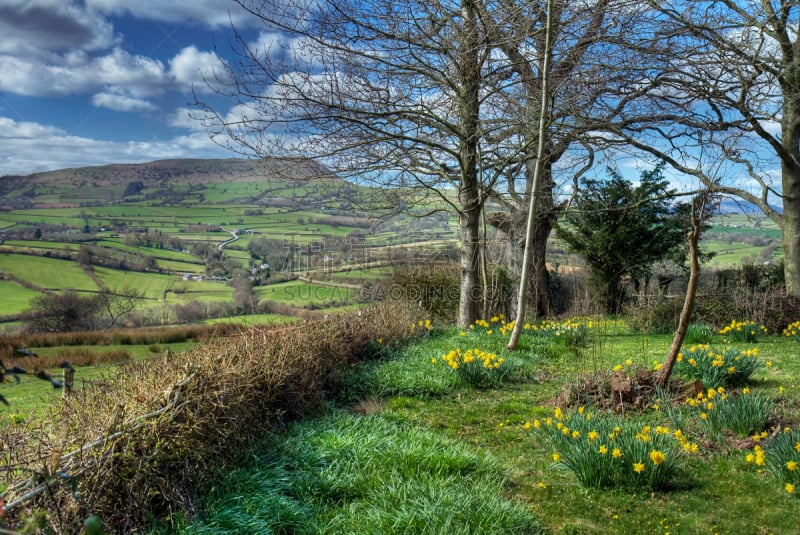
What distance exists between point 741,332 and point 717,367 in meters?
4.05

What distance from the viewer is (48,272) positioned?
112 feet

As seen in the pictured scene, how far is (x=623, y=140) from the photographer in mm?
11359

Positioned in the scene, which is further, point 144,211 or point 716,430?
point 144,211

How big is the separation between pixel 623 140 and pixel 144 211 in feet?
182

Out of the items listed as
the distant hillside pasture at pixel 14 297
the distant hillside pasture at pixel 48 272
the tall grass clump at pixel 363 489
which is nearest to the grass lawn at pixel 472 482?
the tall grass clump at pixel 363 489

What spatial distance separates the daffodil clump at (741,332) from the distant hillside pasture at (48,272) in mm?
31643

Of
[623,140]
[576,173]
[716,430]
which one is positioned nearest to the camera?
[716,430]

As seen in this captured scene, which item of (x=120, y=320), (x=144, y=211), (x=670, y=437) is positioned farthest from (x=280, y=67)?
(x=144, y=211)

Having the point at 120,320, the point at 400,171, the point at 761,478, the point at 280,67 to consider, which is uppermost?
the point at 280,67

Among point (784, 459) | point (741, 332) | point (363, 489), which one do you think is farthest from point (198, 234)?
point (784, 459)

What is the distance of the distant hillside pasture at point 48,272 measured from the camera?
105 ft

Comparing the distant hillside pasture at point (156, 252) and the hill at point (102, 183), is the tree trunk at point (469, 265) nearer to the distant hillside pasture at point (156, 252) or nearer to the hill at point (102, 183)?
the distant hillside pasture at point (156, 252)

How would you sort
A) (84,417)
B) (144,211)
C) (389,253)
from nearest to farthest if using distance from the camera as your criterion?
(84,417), (389,253), (144,211)

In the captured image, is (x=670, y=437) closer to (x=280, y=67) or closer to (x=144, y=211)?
(x=280, y=67)
